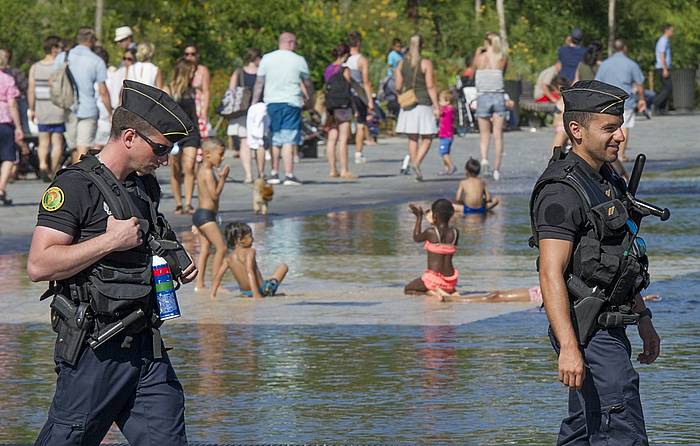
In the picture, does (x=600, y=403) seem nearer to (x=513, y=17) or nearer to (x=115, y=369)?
(x=115, y=369)

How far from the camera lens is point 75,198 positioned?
17.8ft

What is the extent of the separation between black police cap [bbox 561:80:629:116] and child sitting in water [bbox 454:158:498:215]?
1153 cm

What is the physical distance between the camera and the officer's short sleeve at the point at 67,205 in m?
5.42

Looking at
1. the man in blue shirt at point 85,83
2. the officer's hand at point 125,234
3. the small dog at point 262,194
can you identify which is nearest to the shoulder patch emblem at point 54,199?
the officer's hand at point 125,234

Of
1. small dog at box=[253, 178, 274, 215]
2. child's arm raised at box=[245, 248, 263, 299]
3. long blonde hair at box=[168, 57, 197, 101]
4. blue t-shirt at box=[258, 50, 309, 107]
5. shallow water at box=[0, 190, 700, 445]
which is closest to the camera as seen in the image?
shallow water at box=[0, 190, 700, 445]

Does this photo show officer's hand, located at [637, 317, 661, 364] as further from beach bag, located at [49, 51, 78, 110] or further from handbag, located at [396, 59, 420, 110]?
handbag, located at [396, 59, 420, 110]

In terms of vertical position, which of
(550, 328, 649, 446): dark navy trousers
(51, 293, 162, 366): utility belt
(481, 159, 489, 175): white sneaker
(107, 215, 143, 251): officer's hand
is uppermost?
(107, 215, 143, 251): officer's hand

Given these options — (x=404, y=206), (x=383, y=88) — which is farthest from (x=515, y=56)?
(x=404, y=206)

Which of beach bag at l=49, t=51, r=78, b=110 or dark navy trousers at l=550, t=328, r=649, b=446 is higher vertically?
beach bag at l=49, t=51, r=78, b=110

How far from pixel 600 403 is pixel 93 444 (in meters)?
1.67

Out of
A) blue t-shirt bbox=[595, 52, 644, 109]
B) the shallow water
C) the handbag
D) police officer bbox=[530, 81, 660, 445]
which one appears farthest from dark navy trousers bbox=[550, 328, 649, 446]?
blue t-shirt bbox=[595, 52, 644, 109]

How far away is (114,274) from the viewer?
547 centimetres

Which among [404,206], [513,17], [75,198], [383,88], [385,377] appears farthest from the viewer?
[513,17]

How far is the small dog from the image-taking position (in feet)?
56.1
